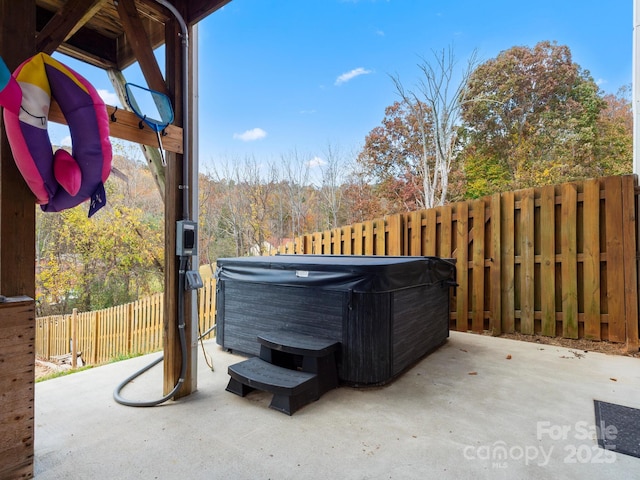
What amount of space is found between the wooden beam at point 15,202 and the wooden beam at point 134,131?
0.29 meters

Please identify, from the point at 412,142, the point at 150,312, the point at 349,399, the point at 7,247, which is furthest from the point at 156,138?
the point at 412,142

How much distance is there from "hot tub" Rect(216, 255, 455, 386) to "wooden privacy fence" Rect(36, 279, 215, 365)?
1.64 meters

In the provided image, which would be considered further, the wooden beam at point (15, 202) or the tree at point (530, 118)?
the tree at point (530, 118)

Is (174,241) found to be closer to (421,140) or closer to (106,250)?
(106,250)

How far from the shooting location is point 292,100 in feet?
37.7

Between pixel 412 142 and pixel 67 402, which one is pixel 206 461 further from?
pixel 412 142

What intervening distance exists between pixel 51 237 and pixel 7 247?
28.7 feet

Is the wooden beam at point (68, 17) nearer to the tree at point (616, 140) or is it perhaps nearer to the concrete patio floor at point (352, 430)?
the concrete patio floor at point (352, 430)

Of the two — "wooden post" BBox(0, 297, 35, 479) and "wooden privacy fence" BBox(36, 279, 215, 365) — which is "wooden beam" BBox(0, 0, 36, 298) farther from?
"wooden privacy fence" BBox(36, 279, 215, 365)

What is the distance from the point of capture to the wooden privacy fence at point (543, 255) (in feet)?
11.9

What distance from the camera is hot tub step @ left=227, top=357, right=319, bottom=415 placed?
7.14 ft

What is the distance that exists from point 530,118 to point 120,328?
12150 mm

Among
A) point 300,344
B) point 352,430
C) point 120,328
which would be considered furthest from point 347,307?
point 120,328

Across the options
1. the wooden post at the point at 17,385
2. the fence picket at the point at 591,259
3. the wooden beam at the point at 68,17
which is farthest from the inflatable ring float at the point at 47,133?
the fence picket at the point at 591,259
